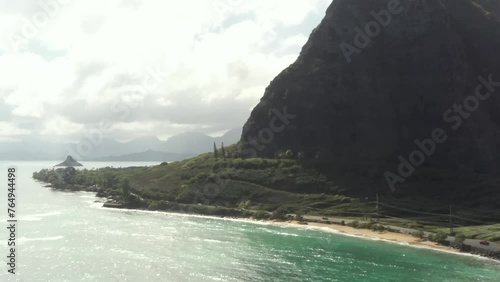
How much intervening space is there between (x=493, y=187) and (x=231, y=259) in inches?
4672

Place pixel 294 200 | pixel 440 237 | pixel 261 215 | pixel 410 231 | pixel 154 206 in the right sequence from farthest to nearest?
pixel 154 206
pixel 294 200
pixel 261 215
pixel 410 231
pixel 440 237

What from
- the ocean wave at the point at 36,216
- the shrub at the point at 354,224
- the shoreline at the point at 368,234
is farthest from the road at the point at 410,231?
the ocean wave at the point at 36,216

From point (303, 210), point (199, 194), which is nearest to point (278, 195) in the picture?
point (303, 210)

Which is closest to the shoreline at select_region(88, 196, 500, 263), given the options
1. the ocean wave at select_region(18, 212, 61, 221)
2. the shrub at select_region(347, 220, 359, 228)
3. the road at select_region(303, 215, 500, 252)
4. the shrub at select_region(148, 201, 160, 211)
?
the shrub at select_region(347, 220, 359, 228)

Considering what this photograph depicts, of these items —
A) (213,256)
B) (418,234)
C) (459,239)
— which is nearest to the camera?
(213,256)

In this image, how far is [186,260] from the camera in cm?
9488

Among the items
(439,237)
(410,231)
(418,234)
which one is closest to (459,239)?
(439,237)

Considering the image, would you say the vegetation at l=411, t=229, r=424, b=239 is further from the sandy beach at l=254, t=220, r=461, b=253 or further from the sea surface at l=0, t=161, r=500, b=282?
the sea surface at l=0, t=161, r=500, b=282

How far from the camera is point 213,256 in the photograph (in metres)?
98.7

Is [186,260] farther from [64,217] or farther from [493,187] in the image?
[493,187]

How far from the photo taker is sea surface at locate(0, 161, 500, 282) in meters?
83.2

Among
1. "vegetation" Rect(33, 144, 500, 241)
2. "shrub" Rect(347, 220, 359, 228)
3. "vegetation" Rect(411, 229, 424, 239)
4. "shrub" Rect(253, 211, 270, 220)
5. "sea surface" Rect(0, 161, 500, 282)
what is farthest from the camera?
"shrub" Rect(253, 211, 270, 220)

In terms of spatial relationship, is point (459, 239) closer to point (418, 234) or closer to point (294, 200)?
point (418, 234)

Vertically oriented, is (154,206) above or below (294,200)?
below
